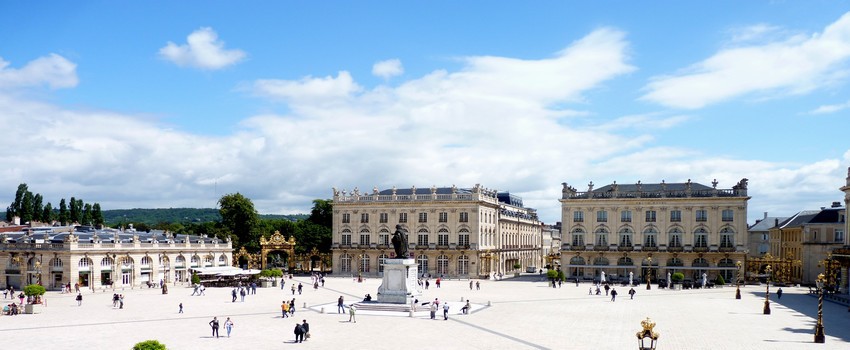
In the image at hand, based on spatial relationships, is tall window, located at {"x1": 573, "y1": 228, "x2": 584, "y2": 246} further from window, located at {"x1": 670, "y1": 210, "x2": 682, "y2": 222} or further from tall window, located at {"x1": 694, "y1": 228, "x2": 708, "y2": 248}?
tall window, located at {"x1": 694, "y1": 228, "x2": 708, "y2": 248}

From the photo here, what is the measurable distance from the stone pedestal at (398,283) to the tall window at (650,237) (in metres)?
42.4

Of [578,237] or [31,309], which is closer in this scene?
[31,309]

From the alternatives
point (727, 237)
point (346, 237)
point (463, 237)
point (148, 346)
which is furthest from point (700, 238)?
point (148, 346)

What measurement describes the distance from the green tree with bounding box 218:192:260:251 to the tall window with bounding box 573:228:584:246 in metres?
45.3

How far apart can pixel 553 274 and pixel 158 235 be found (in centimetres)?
4527

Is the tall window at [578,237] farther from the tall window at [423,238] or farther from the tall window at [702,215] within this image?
the tall window at [423,238]

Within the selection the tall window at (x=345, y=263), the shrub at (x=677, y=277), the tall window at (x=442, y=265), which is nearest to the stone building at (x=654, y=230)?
the shrub at (x=677, y=277)

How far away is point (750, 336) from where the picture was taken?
3894 centimetres

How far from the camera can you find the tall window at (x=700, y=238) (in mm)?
83062

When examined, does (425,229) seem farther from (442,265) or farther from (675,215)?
(675,215)

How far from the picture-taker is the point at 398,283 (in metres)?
52.2

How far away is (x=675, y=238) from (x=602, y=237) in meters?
8.30

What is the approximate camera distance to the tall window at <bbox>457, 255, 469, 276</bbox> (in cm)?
9119

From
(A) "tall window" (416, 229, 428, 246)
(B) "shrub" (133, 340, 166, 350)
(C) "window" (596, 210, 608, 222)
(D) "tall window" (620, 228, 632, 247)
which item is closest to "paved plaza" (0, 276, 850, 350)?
(B) "shrub" (133, 340, 166, 350)
